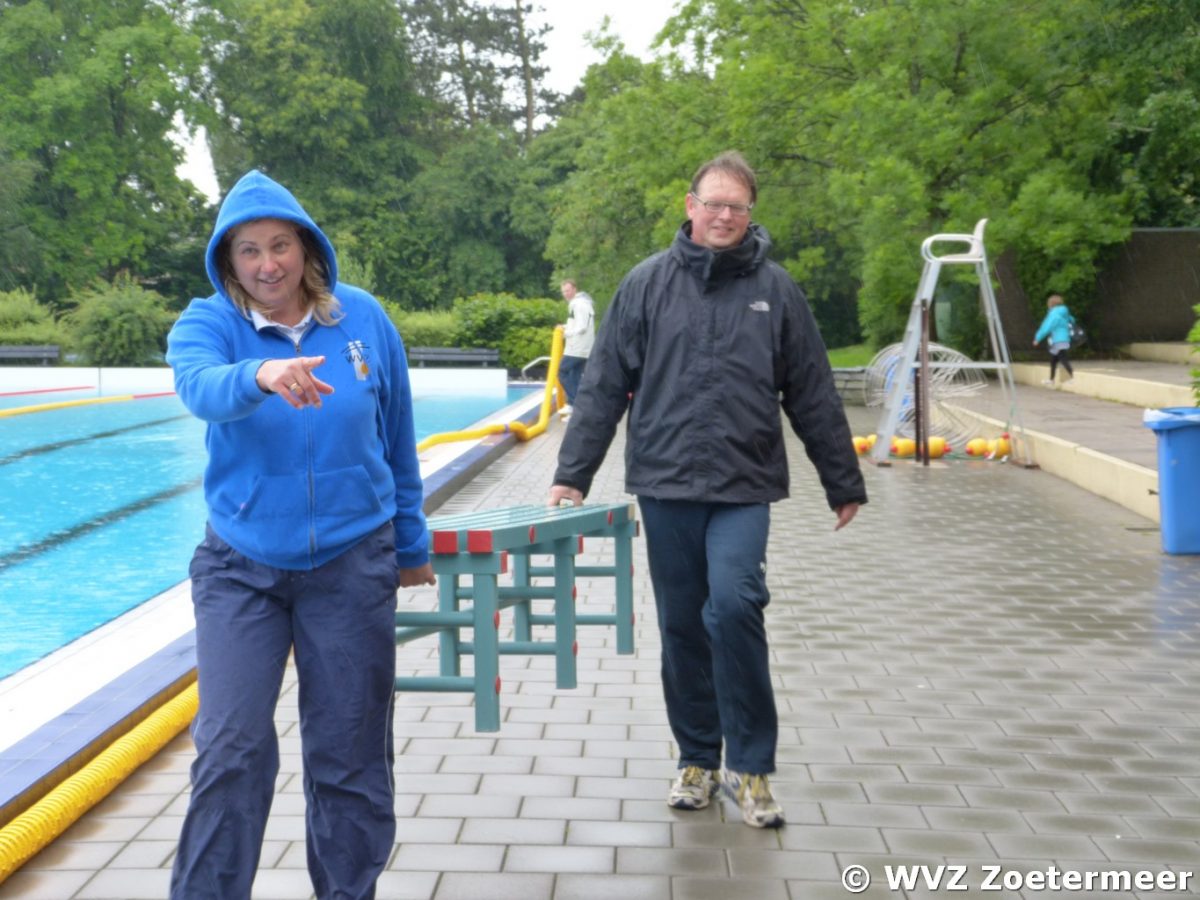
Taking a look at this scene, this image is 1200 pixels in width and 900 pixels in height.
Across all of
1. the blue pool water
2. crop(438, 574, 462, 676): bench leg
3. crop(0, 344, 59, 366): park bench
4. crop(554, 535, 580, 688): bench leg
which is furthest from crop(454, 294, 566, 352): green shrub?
crop(554, 535, 580, 688): bench leg

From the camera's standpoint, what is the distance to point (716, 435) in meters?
4.37

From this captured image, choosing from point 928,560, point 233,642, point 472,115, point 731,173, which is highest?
point 472,115

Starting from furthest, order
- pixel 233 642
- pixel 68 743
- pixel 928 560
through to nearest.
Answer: pixel 928 560, pixel 68 743, pixel 233 642

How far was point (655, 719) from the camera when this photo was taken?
5.75 meters

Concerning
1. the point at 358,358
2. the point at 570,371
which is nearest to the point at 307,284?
the point at 358,358

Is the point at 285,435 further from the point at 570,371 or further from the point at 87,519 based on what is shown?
the point at 570,371

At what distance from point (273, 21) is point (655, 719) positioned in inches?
2225

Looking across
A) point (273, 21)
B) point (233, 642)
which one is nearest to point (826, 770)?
point (233, 642)

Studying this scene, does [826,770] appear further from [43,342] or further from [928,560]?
[43,342]

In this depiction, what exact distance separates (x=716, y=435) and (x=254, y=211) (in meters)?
1.55

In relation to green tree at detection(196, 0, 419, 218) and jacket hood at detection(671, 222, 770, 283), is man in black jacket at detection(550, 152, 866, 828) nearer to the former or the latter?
jacket hood at detection(671, 222, 770, 283)

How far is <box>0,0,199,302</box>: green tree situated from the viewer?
51.0 meters

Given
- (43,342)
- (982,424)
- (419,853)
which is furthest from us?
(43,342)

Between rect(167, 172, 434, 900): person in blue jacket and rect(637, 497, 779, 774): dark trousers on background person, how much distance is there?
3.74 ft
